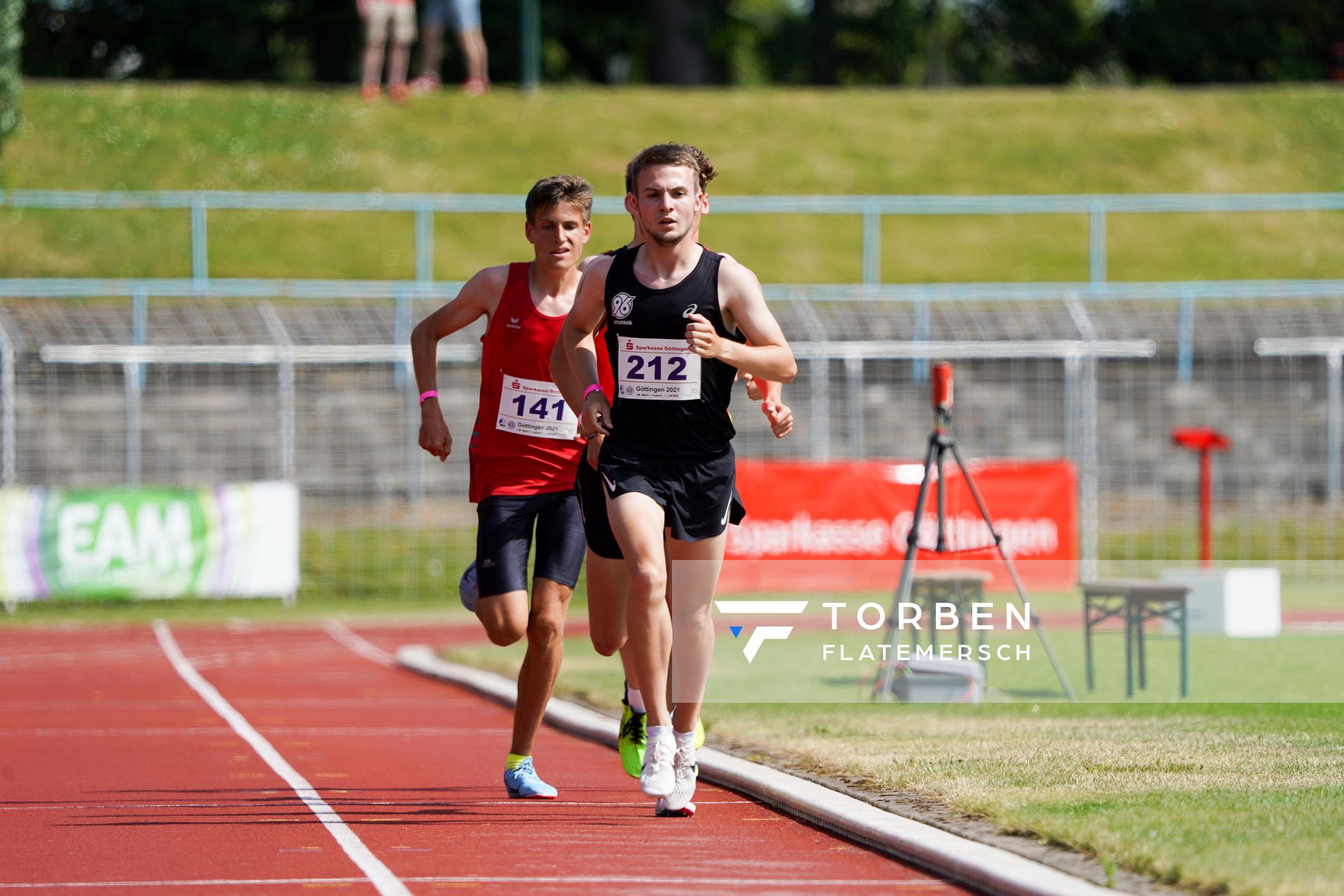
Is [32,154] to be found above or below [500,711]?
above

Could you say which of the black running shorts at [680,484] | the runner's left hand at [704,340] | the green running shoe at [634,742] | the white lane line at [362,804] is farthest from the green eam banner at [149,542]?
the runner's left hand at [704,340]

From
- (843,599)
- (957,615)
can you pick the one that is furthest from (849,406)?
(957,615)

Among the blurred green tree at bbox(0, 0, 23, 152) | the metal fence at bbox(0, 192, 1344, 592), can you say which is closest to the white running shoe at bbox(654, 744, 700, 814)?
the metal fence at bbox(0, 192, 1344, 592)

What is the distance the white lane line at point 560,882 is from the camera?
632 centimetres

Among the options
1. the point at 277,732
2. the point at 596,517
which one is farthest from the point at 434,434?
the point at 277,732

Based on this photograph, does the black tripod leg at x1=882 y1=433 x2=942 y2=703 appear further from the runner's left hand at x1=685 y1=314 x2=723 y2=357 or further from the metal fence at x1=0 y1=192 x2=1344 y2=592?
the metal fence at x1=0 y1=192 x2=1344 y2=592

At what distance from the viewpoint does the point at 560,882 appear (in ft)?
20.9

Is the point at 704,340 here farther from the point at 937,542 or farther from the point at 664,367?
the point at 937,542

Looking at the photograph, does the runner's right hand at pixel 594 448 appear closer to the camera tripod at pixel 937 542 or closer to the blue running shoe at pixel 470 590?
the blue running shoe at pixel 470 590

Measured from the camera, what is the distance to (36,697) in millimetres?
13336

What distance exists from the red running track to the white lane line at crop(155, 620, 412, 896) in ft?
0.12

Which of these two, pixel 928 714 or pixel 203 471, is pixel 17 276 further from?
pixel 928 714

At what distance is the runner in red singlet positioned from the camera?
322 inches

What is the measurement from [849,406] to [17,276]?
1274 centimetres
